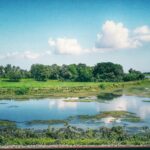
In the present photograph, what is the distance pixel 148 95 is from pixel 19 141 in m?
23.1

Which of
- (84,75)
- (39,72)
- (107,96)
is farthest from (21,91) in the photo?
(84,75)

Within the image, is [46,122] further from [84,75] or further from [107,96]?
[84,75]

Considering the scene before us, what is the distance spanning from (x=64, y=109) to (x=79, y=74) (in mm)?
29379

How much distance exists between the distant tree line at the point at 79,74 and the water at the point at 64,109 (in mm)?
19445

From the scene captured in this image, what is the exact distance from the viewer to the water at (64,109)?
20422 mm

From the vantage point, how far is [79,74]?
2174 inches

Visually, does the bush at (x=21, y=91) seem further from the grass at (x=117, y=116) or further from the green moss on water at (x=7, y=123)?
the green moss on water at (x=7, y=123)

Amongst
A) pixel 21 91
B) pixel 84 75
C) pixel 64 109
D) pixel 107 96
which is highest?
pixel 84 75

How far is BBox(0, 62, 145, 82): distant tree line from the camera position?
51562 mm

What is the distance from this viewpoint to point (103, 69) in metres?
55.8

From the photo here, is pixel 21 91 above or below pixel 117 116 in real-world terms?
above

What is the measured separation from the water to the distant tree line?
63.8 feet

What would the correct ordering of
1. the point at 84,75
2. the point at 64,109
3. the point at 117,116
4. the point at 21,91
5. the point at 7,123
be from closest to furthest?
the point at 7,123 < the point at 117,116 < the point at 64,109 < the point at 21,91 < the point at 84,75

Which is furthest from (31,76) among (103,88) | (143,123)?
(143,123)
